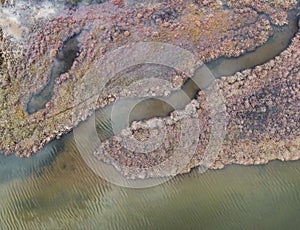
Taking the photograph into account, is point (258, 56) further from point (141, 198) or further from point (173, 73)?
point (141, 198)

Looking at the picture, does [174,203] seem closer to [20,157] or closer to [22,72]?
[20,157]

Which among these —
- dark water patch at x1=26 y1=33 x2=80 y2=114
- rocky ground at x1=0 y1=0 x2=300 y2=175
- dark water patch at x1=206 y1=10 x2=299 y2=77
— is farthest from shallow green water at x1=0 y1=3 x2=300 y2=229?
dark water patch at x1=206 y1=10 x2=299 y2=77

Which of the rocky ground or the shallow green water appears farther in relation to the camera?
the rocky ground

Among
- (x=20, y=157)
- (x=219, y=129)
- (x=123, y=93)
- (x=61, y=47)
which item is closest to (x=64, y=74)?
(x=61, y=47)

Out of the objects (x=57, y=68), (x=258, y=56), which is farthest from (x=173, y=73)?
(x=57, y=68)

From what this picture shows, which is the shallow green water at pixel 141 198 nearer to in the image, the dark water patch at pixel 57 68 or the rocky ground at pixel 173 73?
the rocky ground at pixel 173 73

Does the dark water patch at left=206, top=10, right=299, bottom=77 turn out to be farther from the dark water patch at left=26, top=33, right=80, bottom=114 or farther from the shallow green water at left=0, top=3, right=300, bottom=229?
the dark water patch at left=26, top=33, right=80, bottom=114
